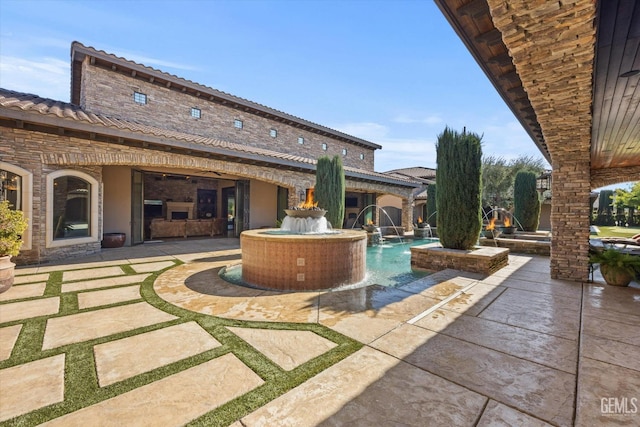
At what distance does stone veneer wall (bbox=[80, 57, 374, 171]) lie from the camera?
1022 cm

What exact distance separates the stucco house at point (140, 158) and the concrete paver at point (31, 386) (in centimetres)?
677

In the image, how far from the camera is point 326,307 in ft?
12.8

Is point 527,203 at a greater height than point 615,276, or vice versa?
point 527,203

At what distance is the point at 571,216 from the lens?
568 centimetres

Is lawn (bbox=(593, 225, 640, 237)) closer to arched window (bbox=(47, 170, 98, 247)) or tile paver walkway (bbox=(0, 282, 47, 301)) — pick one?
tile paver walkway (bbox=(0, 282, 47, 301))

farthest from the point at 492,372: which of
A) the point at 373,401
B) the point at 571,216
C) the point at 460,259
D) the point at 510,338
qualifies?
the point at 571,216

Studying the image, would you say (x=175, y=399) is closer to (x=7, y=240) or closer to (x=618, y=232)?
(x=7, y=240)

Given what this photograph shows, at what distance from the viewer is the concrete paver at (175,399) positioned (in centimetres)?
173

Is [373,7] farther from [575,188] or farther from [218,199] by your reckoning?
[218,199]

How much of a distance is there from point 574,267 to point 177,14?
11619mm

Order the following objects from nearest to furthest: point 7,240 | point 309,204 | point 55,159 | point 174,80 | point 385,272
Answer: point 7,240
point 385,272
point 55,159
point 309,204
point 174,80

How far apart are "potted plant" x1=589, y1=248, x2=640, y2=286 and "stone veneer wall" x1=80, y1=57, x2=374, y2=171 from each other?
1466 cm

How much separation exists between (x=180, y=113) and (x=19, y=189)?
711cm

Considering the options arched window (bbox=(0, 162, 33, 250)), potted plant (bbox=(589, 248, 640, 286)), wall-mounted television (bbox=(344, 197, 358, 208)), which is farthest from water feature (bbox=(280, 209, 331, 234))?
wall-mounted television (bbox=(344, 197, 358, 208))
